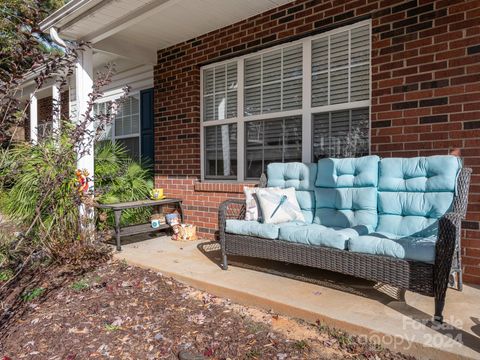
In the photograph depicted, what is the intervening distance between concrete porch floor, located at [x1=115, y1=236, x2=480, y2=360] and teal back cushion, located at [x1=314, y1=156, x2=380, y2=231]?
52 cm

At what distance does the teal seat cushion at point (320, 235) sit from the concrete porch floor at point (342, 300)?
391 mm

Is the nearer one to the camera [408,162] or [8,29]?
[8,29]

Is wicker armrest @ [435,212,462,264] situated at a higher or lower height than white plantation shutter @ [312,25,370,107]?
lower

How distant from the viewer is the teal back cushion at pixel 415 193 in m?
2.76

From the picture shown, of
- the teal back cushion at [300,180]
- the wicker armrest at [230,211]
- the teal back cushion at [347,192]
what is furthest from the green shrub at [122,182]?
the teal back cushion at [347,192]

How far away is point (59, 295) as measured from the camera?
3.14 m

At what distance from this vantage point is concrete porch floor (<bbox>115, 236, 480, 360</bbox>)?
204 centimetres

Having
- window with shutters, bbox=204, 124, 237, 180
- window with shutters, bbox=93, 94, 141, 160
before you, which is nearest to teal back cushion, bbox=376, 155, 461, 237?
window with shutters, bbox=204, 124, 237, 180

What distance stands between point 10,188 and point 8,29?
3289mm

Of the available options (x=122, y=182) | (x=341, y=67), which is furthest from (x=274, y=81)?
(x=122, y=182)

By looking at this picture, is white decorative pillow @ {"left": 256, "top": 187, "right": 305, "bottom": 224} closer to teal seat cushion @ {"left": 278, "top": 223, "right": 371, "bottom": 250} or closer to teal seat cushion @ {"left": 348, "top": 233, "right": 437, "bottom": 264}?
teal seat cushion @ {"left": 278, "top": 223, "right": 371, "bottom": 250}

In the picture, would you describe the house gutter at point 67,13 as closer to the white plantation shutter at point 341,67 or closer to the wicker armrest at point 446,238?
the white plantation shutter at point 341,67

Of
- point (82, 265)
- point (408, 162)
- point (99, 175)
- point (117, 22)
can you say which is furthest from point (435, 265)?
point (99, 175)

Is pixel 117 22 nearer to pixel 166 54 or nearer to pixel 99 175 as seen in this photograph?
pixel 166 54
